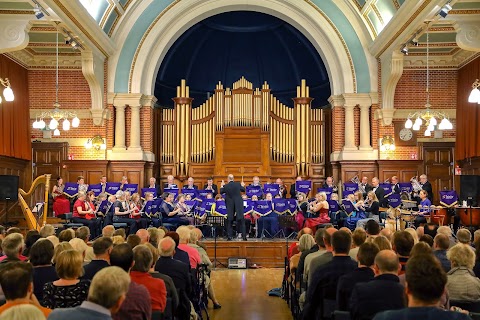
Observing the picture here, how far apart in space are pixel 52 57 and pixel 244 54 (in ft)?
24.8

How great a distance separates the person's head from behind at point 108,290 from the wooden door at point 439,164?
55.9ft

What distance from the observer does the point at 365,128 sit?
19.5 m

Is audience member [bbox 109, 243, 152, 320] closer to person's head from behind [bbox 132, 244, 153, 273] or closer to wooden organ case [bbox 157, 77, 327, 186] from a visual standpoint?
person's head from behind [bbox 132, 244, 153, 273]

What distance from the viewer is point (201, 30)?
75.5 ft

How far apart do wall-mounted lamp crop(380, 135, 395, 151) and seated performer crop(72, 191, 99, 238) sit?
8996 millimetres

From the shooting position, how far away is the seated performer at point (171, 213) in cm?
1560

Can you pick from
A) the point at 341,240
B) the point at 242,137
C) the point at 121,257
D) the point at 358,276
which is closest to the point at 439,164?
the point at 242,137

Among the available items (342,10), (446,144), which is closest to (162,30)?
(342,10)

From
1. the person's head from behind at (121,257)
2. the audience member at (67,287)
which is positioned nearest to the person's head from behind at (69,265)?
the audience member at (67,287)

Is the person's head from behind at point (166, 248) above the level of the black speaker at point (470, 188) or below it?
below

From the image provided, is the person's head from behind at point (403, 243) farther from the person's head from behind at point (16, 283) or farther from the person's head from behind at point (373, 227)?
the person's head from behind at point (16, 283)

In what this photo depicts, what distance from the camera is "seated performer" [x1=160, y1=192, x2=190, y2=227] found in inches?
614

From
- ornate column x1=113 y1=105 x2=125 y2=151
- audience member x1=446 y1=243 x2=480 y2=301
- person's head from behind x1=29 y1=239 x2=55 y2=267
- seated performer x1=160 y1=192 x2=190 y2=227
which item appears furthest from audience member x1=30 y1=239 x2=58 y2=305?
ornate column x1=113 y1=105 x2=125 y2=151

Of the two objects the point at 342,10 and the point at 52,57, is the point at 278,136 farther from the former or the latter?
the point at 52,57
